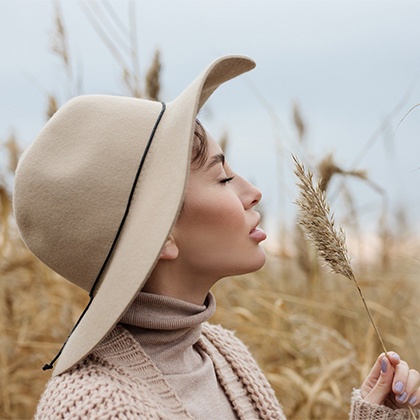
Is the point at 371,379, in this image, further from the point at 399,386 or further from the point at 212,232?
the point at 212,232

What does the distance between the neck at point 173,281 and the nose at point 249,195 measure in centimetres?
16

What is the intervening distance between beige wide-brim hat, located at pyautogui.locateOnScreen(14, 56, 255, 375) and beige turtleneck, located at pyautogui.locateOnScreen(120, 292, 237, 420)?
4.0 inches

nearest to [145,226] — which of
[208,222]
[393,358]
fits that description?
[208,222]

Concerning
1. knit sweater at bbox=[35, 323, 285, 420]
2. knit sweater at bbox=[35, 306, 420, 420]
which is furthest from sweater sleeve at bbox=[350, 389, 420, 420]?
knit sweater at bbox=[35, 323, 285, 420]

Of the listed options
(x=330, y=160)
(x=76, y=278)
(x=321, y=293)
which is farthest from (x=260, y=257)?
(x=321, y=293)

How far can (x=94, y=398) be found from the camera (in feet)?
5.07

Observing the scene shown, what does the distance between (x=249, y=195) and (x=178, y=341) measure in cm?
31

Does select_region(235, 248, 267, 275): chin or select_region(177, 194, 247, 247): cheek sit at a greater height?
select_region(177, 194, 247, 247): cheek

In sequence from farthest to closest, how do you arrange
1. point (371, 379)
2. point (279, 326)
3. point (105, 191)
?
point (279, 326) → point (371, 379) → point (105, 191)

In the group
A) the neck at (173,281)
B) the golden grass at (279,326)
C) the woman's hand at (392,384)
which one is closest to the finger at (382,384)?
the woman's hand at (392,384)

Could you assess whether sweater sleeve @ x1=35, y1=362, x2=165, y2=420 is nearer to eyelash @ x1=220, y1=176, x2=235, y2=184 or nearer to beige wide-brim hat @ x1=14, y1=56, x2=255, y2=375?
beige wide-brim hat @ x1=14, y1=56, x2=255, y2=375

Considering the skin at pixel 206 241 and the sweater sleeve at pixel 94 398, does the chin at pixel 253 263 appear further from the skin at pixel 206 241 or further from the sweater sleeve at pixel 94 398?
the sweater sleeve at pixel 94 398

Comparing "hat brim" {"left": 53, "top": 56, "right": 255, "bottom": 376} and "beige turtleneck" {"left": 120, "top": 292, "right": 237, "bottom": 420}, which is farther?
"beige turtleneck" {"left": 120, "top": 292, "right": 237, "bottom": 420}

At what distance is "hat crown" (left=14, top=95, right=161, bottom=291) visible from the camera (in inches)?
63.4
